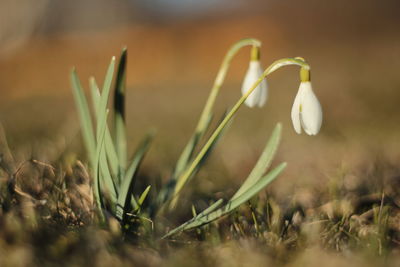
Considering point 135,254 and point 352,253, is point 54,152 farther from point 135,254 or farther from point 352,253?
point 352,253

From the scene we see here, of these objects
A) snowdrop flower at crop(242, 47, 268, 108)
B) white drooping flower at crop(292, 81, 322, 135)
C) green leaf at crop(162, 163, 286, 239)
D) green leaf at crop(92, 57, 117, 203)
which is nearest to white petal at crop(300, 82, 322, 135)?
white drooping flower at crop(292, 81, 322, 135)

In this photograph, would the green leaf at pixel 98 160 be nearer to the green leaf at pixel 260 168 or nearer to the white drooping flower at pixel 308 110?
the green leaf at pixel 260 168

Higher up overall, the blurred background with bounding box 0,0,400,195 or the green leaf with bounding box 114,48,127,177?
the green leaf with bounding box 114,48,127,177

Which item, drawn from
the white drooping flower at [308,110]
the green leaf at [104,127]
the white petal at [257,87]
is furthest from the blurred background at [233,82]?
the green leaf at [104,127]

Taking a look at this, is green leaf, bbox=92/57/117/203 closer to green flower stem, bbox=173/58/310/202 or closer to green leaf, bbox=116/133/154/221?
green leaf, bbox=116/133/154/221

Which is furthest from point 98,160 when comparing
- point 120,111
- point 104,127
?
point 120,111

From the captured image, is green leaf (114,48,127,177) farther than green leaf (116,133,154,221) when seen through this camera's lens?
Yes

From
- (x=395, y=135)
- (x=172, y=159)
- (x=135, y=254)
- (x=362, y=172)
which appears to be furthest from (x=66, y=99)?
(x=135, y=254)

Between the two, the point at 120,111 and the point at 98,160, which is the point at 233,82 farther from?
the point at 98,160
